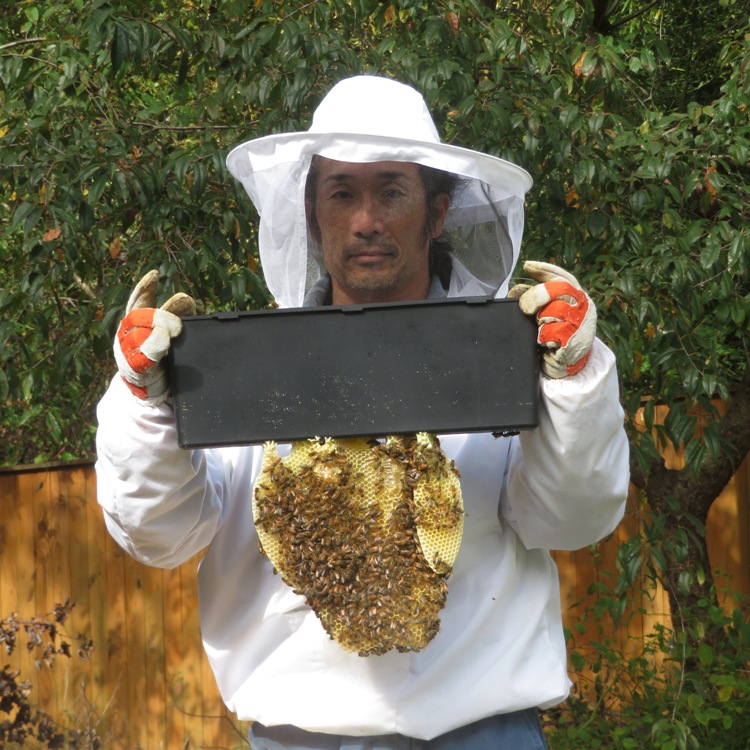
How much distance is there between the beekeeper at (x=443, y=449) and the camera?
1.87m

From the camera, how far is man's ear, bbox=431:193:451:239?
7.70 ft

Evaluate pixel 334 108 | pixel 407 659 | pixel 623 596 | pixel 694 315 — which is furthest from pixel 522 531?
pixel 623 596

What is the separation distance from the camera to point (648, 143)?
12.6 feet

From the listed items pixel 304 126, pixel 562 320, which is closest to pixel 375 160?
pixel 562 320

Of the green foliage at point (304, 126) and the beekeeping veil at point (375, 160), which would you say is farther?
the green foliage at point (304, 126)

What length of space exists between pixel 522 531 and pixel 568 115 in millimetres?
2043

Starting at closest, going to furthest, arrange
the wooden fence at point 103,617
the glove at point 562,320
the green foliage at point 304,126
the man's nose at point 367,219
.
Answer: the glove at point 562,320 < the man's nose at point 367,219 < the green foliage at point 304,126 < the wooden fence at point 103,617

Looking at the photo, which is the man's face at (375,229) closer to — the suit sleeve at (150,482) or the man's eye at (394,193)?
the man's eye at (394,193)

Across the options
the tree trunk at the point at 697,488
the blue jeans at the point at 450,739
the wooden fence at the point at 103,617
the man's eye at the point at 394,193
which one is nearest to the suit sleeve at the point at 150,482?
the blue jeans at the point at 450,739

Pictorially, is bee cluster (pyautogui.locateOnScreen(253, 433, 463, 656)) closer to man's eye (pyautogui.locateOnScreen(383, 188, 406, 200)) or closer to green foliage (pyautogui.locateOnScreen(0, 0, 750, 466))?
man's eye (pyautogui.locateOnScreen(383, 188, 406, 200))

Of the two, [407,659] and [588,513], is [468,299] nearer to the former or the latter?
[588,513]

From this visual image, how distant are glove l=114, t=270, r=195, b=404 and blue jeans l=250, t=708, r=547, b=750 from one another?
28.0 inches

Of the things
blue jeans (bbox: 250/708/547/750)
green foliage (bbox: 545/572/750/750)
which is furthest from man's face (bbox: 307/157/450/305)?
green foliage (bbox: 545/572/750/750)

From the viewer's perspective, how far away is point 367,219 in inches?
86.5
